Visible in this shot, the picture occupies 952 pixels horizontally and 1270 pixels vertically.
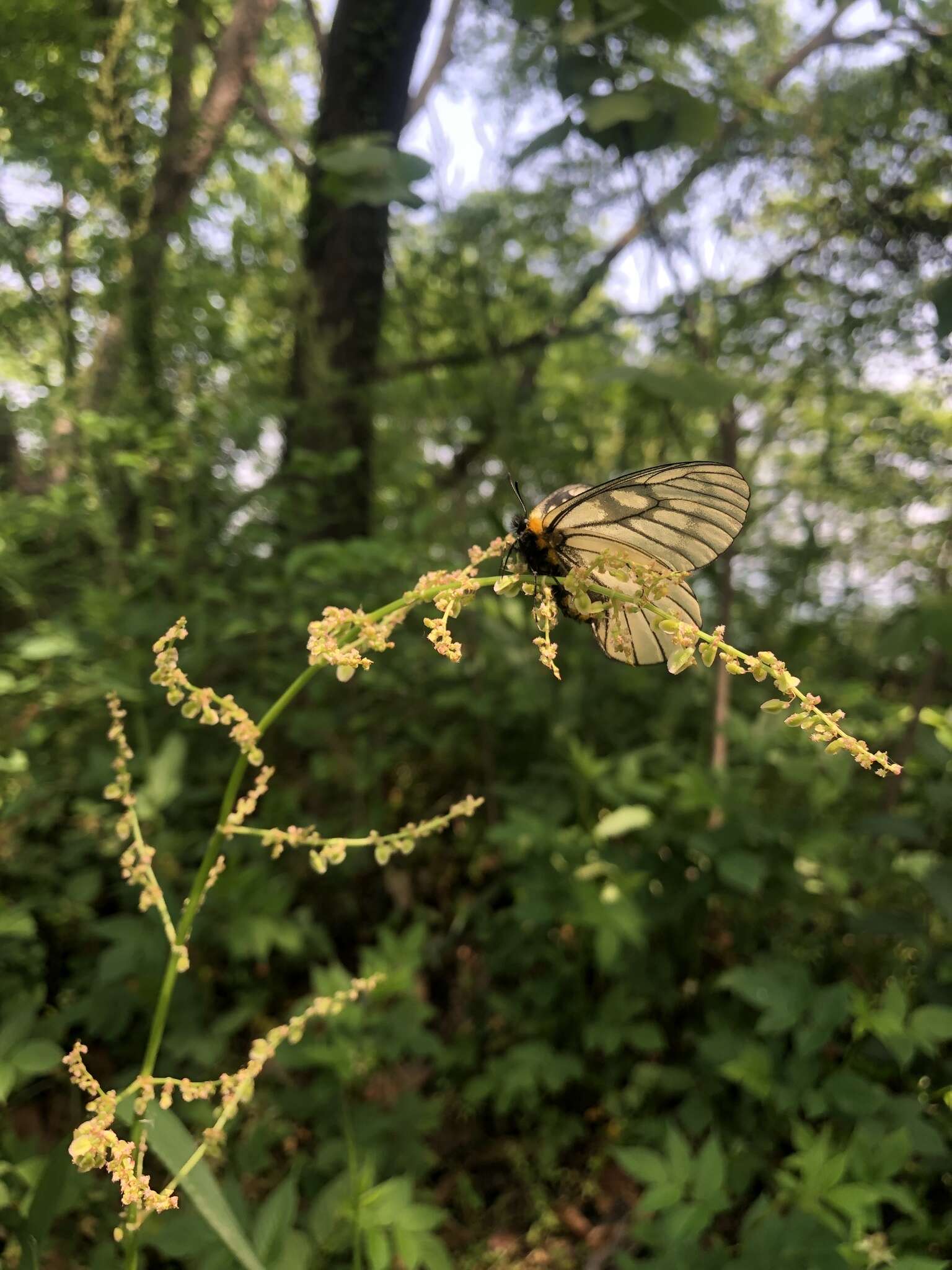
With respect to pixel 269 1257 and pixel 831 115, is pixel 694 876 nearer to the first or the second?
pixel 269 1257

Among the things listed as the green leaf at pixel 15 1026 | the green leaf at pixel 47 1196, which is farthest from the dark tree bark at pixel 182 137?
the green leaf at pixel 47 1196

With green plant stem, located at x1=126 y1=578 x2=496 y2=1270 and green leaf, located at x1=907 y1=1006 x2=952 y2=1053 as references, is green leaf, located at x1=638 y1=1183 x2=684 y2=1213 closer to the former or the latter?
green leaf, located at x1=907 y1=1006 x2=952 y2=1053

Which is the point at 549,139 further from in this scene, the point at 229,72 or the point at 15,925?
the point at 229,72

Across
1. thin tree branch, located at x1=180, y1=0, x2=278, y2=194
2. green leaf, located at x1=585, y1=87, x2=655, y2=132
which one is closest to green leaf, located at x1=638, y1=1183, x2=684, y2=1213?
green leaf, located at x1=585, y1=87, x2=655, y2=132

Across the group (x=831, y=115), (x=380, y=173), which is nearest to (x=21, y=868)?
(x=380, y=173)

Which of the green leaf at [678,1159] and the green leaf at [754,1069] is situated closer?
the green leaf at [678,1159]

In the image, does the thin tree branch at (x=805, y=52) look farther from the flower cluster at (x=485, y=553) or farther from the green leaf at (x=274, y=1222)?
the green leaf at (x=274, y=1222)
